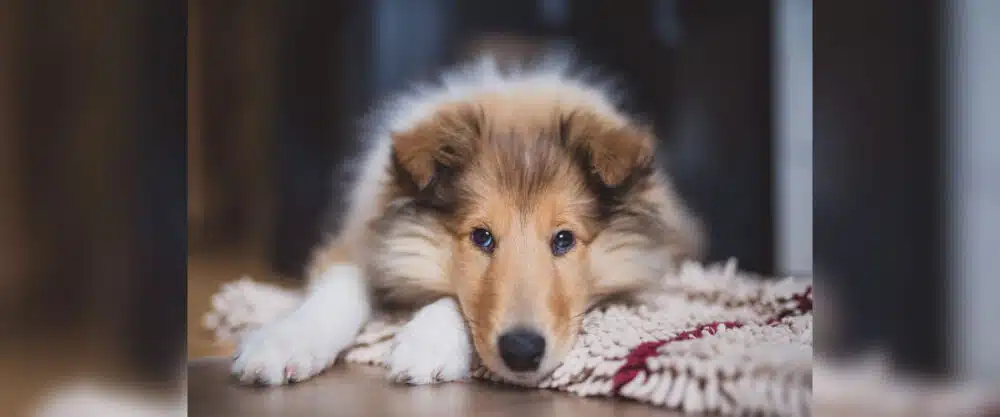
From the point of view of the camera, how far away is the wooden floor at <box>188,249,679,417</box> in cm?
151

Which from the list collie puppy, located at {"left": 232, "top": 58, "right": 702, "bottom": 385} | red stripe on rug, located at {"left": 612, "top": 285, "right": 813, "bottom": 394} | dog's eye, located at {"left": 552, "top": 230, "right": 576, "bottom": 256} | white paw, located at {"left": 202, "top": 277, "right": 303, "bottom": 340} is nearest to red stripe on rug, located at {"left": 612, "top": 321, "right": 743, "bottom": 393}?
red stripe on rug, located at {"left": 612, "top": 285, "right": 813, "bottom": 394}

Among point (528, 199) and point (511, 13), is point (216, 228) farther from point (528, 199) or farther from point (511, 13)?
point (511, 13)

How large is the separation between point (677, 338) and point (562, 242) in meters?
0.28

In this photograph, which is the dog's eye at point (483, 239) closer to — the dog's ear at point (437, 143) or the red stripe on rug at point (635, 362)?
the dog's ear at point (437, 143)

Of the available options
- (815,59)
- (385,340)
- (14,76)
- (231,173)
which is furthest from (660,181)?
(14,76)

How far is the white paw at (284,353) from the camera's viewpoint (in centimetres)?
152

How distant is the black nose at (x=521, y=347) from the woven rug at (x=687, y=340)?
6 centimetres

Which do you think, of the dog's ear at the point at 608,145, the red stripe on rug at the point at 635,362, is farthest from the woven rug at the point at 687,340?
the dog's ear at the point at 608,145

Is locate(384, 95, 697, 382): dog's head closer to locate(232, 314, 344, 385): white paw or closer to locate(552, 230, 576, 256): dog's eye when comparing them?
locate(552, 230, 576, 256): dog's eye

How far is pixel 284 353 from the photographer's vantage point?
1.52m

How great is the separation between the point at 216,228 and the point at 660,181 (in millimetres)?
882

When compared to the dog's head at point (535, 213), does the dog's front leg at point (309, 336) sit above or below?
below

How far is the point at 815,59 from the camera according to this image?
5.53 feet

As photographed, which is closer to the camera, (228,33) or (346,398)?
(346,398)
